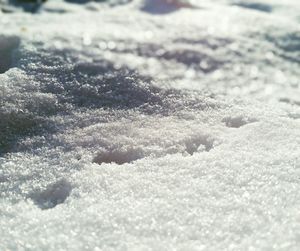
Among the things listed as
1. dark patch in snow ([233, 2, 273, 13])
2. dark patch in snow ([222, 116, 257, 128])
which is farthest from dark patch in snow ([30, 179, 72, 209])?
dark patch in snow ([233, 2, 273, 13])

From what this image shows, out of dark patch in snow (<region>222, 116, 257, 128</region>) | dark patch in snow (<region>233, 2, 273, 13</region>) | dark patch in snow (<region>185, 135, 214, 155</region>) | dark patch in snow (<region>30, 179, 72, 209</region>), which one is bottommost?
dark patch in snow (<region>30, 179, 72, 209</region>)

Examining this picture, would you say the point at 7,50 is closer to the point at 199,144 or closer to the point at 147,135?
the point at 147,135

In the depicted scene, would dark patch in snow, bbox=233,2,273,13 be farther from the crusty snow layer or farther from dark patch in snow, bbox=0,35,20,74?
dark patch in snow, bbox=0,35,20,74

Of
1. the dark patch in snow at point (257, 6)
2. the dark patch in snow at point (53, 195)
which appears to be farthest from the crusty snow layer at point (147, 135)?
the dark patch in snow at point (257, 6)

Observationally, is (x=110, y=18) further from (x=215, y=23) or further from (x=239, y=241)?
(x=239, y=241)

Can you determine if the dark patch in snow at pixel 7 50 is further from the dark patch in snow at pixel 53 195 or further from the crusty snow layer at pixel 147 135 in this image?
the dark patch in snow at pixel 53 195

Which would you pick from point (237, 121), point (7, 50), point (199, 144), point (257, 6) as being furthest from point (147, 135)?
point (257, 6)

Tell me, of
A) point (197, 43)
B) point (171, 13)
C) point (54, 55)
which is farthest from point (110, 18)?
point (54, 55)
